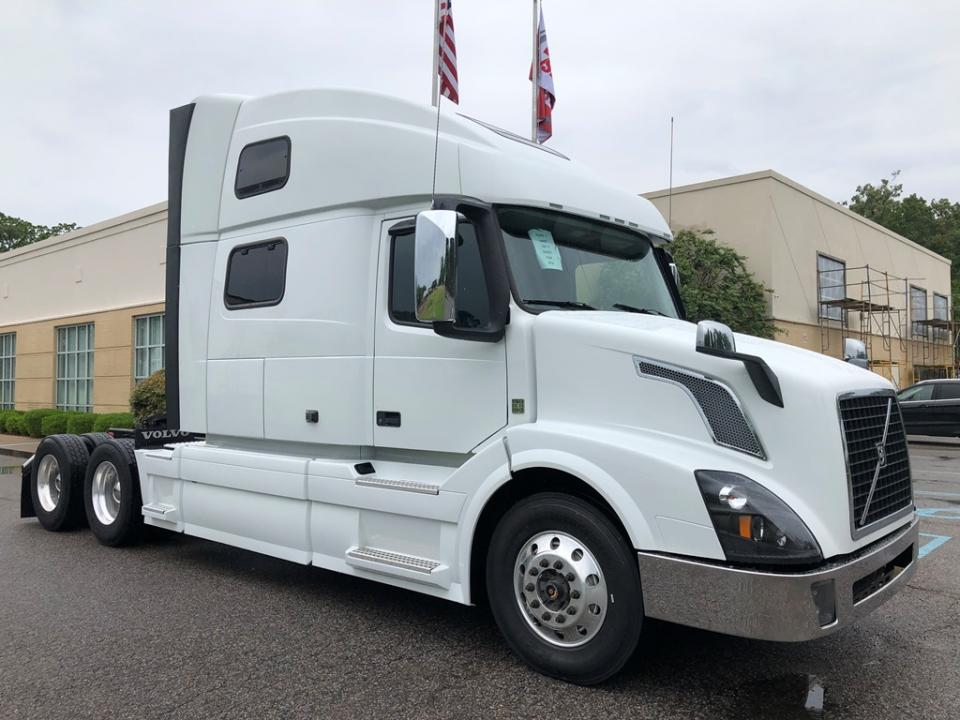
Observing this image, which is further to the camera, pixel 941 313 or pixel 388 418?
pixel 941 313

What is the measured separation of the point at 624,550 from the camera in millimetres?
3713

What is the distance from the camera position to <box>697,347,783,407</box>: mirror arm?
11.5 ft

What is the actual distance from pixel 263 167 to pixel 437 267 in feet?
7.79

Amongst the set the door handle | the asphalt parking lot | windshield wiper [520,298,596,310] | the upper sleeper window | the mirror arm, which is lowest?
the asphalt parking lot

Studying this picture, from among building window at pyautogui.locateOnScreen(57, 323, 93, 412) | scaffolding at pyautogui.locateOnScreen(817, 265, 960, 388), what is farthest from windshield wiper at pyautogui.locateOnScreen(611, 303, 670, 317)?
building window at pyautogui.locateOnScreen(57, 323, 93, 412)

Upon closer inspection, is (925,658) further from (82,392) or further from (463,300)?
(82,392)

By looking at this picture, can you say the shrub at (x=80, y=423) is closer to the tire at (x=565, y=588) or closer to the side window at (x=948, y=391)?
the tire at (x=565, y=588)

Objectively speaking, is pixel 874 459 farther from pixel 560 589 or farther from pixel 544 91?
pixel 544 91

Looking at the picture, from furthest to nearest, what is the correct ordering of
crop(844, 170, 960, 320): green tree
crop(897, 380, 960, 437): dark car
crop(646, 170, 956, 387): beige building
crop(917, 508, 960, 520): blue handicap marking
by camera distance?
crop(844, 170, 960, 320): green tree, crop(646, 170, 956, 387): beige building, crop(897, 380, 960, 437): dark car, crop(917, 508, 960, 520): blue handicap marking

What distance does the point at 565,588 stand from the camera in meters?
3.86

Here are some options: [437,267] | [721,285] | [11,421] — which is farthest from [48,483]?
[11,421]

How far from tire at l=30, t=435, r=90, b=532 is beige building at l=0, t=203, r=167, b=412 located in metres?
Answer: 11.4

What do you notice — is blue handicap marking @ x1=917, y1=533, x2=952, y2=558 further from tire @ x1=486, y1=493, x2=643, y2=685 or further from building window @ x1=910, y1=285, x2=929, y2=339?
building window @ x1=910, y1=285, x2=929, y2=339

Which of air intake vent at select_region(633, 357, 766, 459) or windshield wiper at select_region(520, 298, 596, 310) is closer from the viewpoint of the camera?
air intake vent at select_region(633, 357, 766, 459)
